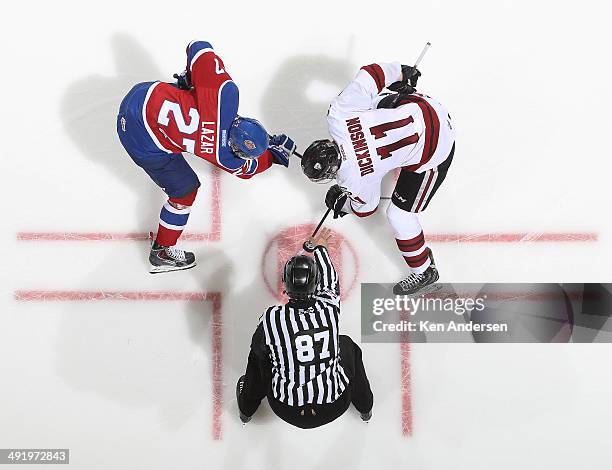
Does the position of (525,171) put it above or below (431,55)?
below

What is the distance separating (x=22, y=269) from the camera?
477cm

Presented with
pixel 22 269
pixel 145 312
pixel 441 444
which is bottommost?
pixel 441 444

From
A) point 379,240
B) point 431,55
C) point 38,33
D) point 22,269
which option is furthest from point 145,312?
point 431,55

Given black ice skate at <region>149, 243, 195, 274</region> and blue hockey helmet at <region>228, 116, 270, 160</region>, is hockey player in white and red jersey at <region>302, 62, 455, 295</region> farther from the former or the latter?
black ice skate at <region>149, 243, 195, 274</region>

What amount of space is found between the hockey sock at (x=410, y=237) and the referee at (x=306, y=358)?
0.56 metres

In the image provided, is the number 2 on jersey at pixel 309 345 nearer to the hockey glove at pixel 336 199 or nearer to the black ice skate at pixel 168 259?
the hockey glove at pixel 336 199

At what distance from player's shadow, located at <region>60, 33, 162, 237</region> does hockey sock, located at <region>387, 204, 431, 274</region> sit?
1.91m

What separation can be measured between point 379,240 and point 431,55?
5.00 ft

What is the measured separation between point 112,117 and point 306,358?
2.53 metres

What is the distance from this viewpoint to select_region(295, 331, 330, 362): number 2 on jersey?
373cm

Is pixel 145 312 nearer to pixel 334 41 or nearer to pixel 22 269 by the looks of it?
pixel 22 269

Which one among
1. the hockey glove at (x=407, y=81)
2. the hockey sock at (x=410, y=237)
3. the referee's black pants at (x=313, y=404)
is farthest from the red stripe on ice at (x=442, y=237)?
the hockey glove at (x=407, y=81)

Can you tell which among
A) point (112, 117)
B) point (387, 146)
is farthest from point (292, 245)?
point (112, 117)

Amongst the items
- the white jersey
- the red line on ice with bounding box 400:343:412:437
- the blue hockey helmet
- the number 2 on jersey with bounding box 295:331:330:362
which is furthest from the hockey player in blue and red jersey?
the red line on ice with bounding box 400:343:412:437
